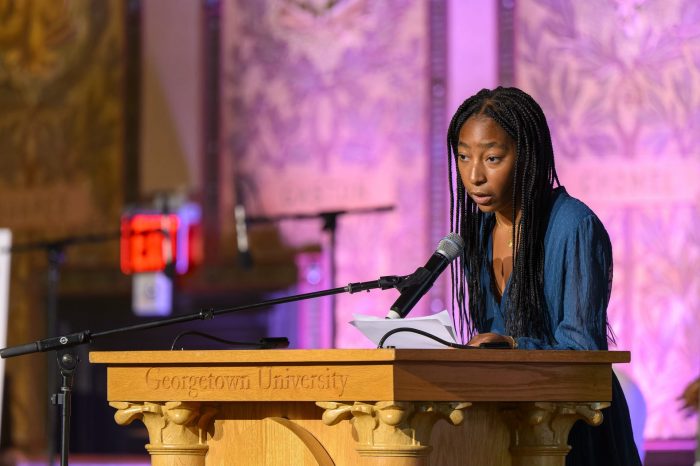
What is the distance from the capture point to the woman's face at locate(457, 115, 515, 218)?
2.24 meters

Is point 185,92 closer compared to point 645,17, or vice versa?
point 645,17

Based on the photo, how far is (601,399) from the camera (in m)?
1.93

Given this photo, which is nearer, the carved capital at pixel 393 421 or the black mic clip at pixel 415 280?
the carved capital at pixel 393 421

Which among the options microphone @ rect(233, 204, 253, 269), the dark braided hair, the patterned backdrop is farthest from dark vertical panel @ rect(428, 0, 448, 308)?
the dark braided hair

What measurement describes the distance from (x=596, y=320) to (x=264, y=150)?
416 centimetres

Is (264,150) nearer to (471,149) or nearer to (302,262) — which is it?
(302,262)

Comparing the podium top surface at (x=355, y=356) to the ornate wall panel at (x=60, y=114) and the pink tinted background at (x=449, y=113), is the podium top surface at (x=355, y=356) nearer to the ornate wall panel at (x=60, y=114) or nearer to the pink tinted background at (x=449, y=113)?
the pink tinted background at (x=449, y=113)

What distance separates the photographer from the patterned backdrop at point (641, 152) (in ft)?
17.8

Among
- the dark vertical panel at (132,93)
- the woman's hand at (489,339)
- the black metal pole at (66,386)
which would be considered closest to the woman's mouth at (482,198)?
the woman's hand at (489,339)

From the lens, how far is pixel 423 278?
2088 mm

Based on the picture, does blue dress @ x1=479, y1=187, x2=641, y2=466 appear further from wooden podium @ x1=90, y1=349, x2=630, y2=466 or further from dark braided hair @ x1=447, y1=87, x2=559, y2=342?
wooden podium @ x1=90, y1=349, x2=630, y2=466

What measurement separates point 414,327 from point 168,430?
17.3 inches

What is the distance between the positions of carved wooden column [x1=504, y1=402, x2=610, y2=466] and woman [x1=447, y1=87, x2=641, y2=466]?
0.48 feet

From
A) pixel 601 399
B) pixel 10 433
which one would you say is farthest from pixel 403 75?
pixel 601 399
